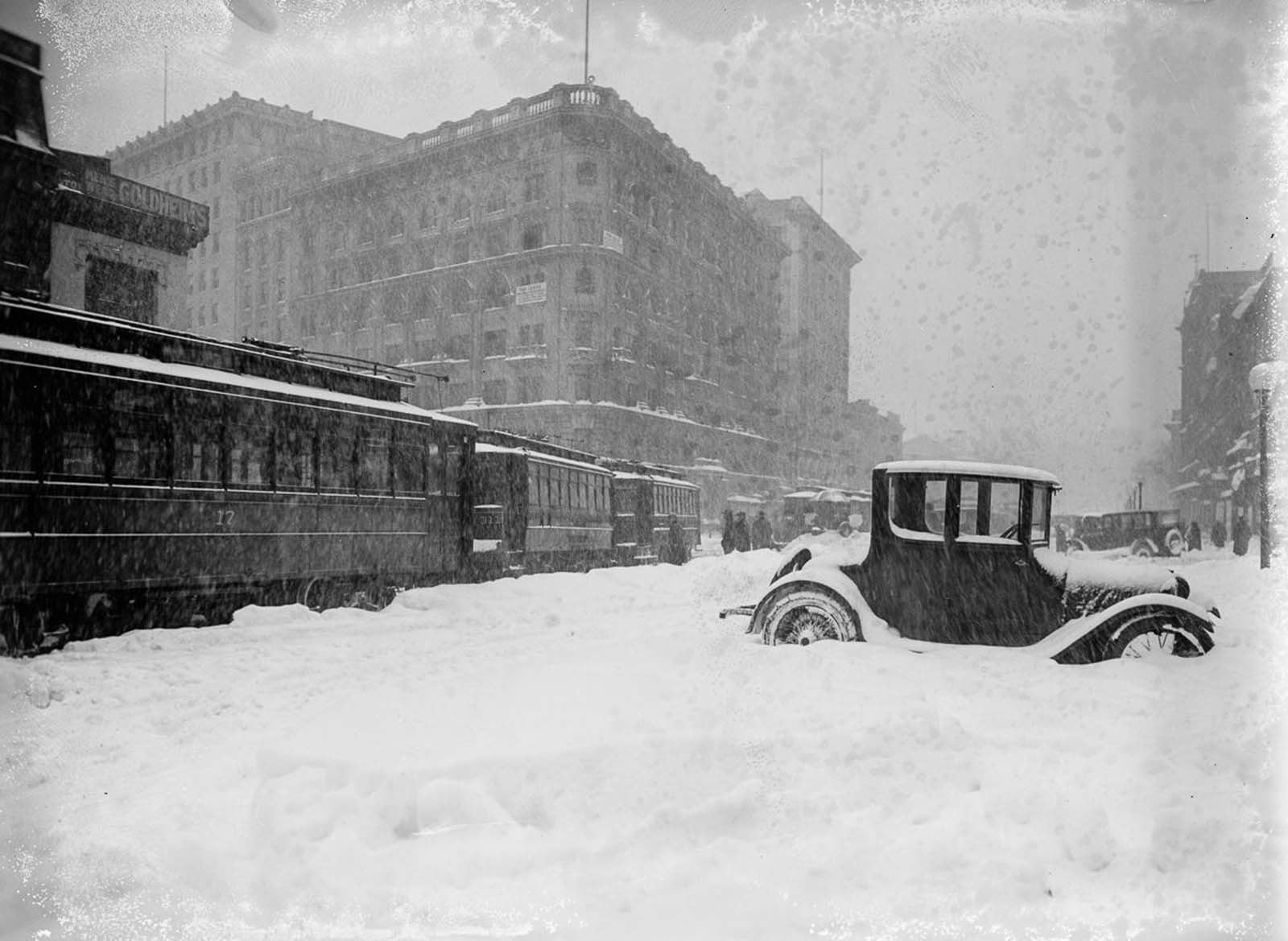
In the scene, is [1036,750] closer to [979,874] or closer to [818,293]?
[979,874]

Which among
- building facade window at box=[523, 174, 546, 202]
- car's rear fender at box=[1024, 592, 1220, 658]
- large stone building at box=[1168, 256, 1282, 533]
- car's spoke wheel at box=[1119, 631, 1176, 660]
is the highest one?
building facade window at box=[523, 174, 546, 202]

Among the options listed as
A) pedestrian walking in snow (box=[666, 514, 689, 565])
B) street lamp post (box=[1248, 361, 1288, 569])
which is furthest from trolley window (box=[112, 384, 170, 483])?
pedestrian walking in snow (box=[666, 514, 689, 565])

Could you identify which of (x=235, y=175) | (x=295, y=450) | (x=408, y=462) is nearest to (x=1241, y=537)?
(x=408, y=462)

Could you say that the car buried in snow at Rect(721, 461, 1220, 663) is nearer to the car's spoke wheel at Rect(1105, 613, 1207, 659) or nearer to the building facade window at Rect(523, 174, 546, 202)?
the car's spoke wheel at Rect(1105, 613, 1207, 659)

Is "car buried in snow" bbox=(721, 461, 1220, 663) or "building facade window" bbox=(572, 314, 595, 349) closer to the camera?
"car buried in snow" bbox=(721, 461, 1220, 663)

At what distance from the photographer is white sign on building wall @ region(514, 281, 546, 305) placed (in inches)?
474

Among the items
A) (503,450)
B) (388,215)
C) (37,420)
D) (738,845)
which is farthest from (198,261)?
(738,845)

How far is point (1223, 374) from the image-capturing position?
18.9 feet

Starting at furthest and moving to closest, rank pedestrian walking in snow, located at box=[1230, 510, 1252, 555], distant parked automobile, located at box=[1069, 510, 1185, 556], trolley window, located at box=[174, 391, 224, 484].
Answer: distant parked automobile, located at box=[1069, 510, 1185, 556] → pedestrian walking in snow, located at box=[1230, 510, 1252, 555] → trolley window, located at box=[174, 391, 224, 484]

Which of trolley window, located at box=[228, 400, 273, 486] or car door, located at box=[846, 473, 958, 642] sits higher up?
trolley window, located at box=[228, 400, 273, 486]

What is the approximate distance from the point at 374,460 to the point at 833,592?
8.04 metres

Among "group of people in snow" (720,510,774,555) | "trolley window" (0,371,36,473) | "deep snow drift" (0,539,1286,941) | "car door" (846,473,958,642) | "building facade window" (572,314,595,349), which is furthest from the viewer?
"group of people in snow" (720,510,774,555)

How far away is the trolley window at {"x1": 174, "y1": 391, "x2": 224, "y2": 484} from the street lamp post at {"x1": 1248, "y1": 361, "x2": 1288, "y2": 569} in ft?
33.7

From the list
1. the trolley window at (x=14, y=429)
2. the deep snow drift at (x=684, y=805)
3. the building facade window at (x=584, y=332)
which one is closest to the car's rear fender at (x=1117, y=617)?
the deep snow drift at (x=684, y=805)
